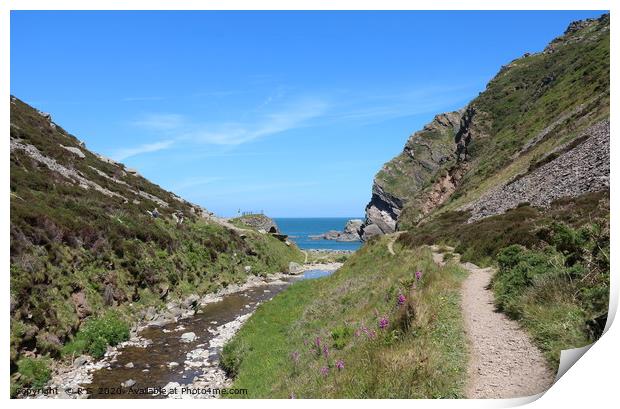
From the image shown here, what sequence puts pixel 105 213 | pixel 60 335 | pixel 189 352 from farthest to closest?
pixel 105 213, pixel 189 352, pixel 60 335

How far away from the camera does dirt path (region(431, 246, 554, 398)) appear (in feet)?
28.2

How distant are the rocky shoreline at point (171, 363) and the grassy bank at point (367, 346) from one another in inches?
41.2

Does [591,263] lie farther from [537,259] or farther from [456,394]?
[456,394]

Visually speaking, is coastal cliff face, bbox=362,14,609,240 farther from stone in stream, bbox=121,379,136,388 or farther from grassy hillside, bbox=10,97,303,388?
grassy hillside, bbox=10,97,303,388

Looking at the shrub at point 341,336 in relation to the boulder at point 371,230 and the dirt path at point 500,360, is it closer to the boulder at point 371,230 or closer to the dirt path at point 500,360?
the dirt path at point 500,360

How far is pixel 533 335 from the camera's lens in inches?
398

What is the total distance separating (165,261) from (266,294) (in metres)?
10.6

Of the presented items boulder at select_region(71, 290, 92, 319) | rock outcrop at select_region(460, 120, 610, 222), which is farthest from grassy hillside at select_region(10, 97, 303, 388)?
rock outcrop at select_region(460, 120, 610, 222)

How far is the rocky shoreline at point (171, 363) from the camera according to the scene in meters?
15.6

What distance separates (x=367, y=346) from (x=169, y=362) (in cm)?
1202

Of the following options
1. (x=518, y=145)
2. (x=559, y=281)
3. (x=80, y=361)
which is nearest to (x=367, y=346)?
(x=559, y=281)

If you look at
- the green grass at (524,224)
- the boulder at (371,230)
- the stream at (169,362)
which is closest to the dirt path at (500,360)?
the green grass at (524,224)

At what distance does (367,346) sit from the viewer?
11.4 m
